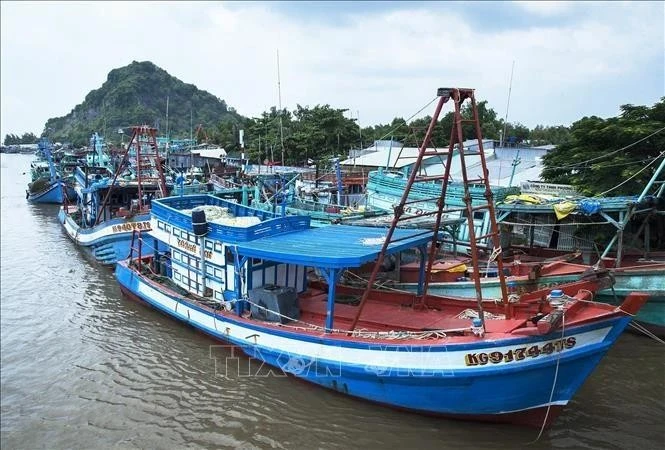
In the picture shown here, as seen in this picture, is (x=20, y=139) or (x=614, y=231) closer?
(x=614, y=231)

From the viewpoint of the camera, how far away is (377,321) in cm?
1077

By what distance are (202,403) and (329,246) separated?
4258 millimetres

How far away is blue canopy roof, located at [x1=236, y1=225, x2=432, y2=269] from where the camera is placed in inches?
380

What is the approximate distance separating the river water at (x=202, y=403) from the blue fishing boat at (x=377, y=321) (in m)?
0.44

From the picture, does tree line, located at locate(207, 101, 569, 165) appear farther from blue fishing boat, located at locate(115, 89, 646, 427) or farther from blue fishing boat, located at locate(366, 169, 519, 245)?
blue fishing boat, located at locate(115, 89, 646, 427)

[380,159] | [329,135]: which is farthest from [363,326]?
[329,135]

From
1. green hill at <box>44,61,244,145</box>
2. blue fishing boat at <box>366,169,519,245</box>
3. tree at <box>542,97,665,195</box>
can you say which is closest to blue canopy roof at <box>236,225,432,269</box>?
blue fishing boat at <box>366,169,519,245</box>

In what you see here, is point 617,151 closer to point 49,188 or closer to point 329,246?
point 329,246

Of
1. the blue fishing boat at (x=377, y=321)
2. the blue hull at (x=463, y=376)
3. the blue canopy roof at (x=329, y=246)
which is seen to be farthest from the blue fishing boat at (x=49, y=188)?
the blue hull at (x=463, y=376)

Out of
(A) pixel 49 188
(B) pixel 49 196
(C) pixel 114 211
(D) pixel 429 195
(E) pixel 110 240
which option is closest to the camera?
(D) pixel 429 195

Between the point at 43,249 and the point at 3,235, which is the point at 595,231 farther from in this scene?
the point at 3,235

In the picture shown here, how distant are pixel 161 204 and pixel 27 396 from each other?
5.86 metres

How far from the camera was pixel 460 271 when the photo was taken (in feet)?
45.9

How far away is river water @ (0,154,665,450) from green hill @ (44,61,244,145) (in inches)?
4958
